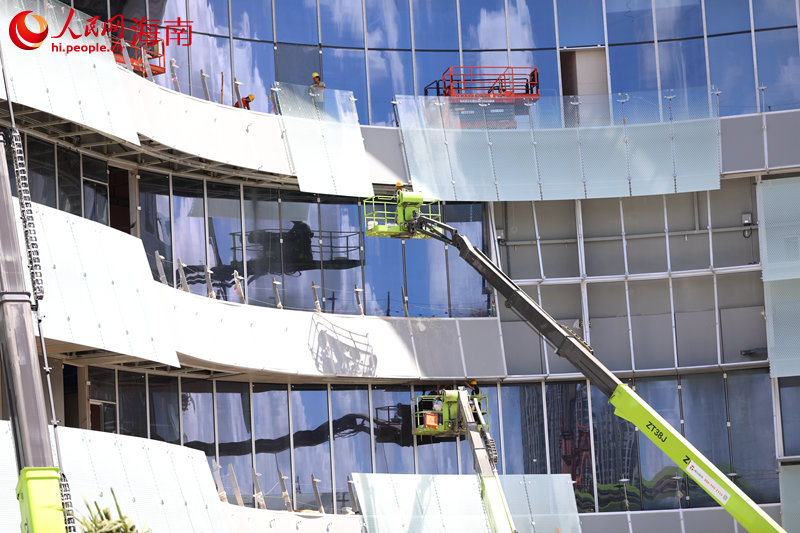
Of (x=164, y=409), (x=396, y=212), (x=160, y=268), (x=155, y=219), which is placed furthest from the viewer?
(x=396, y=212)

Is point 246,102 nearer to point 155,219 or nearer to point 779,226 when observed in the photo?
point 155,219

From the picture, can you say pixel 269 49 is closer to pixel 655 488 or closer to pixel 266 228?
pixel 266 228

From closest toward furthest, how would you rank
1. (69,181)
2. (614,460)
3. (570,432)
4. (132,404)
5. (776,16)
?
1. (69,181)
2. (132,404)
3. (614,460)
4. (570,432)
5. (776,16)

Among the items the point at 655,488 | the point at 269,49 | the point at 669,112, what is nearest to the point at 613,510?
the point at 655,488

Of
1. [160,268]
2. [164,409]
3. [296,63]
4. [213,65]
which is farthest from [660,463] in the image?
[213,65]

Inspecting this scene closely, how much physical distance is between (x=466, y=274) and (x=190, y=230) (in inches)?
338

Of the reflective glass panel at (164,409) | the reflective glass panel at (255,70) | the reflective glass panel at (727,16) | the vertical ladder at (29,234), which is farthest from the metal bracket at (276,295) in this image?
the vertical ladder at (29,234)

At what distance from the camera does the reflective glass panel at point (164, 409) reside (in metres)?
32.0

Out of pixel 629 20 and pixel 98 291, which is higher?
pixel 629 20

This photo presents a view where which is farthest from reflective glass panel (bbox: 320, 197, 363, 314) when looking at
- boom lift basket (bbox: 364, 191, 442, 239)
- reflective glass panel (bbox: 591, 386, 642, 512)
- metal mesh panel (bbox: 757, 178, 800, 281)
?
metal mesh panel (bbox: 757, 178, 800, 281)

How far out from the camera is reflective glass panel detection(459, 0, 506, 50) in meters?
39.0

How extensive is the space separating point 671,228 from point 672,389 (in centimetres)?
491

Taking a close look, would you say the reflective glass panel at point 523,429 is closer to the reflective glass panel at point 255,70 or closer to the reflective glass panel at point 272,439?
the reflective glass panel at point 272,439

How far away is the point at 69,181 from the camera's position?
3005 cm
